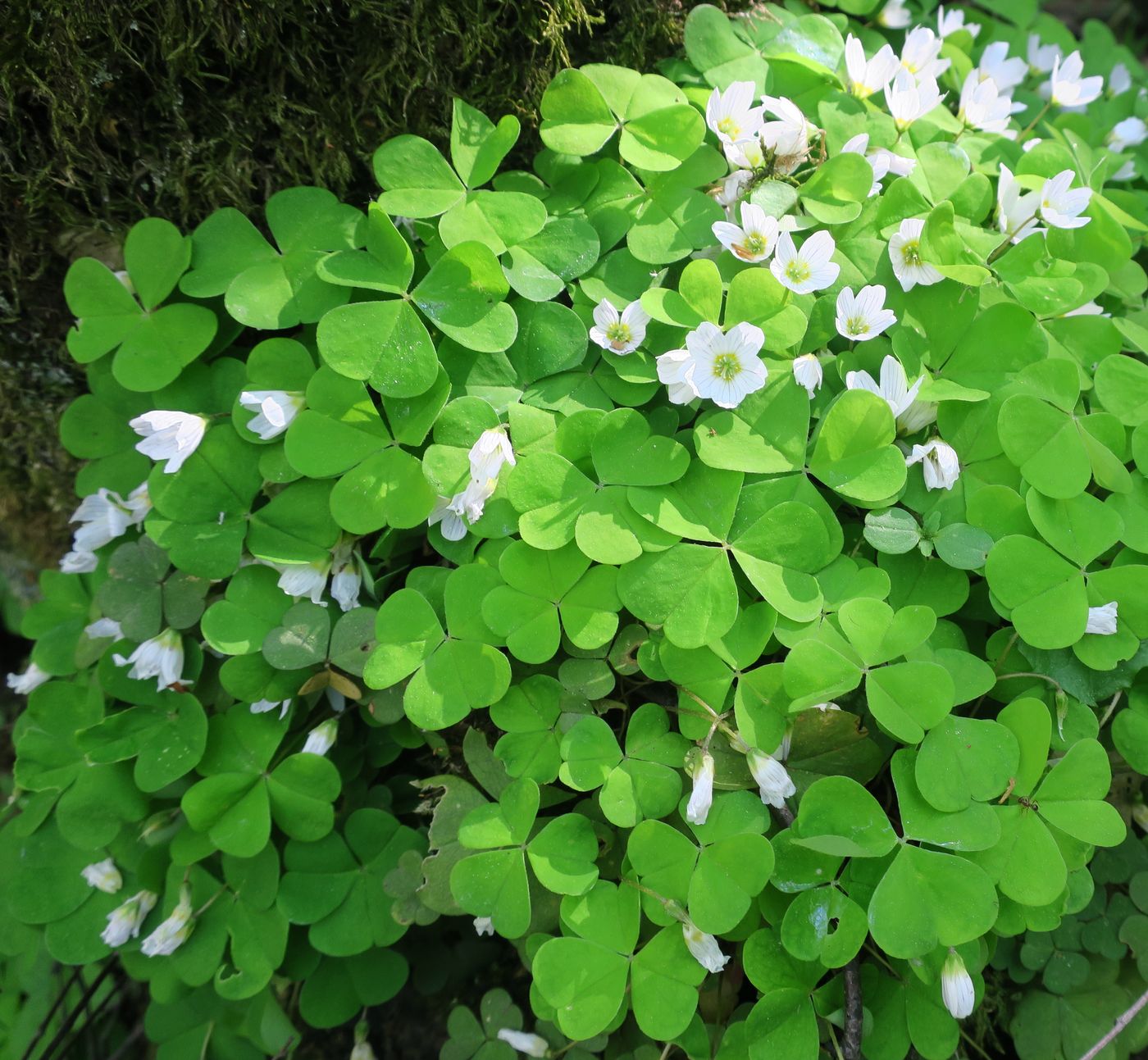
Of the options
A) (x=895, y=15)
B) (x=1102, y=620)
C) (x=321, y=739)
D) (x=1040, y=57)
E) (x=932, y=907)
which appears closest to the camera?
(x=932, y=907)

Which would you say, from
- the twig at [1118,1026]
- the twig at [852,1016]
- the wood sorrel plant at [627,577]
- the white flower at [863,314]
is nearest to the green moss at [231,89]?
the wood sorrel plant at [627,577]

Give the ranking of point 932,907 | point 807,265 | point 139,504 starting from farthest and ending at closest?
point 139,504 → point 807,265 → point 932,907

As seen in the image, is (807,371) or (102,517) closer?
(807,371)

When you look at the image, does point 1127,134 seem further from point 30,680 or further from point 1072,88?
point 30,680

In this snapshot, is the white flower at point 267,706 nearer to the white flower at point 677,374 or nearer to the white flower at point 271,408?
the white flower at point 271,408

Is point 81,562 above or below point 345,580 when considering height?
below

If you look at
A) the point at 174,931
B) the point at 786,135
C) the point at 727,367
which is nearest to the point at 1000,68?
the point at 786,135
